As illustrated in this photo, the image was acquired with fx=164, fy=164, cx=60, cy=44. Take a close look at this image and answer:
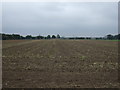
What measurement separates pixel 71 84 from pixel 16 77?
2710 millimetres

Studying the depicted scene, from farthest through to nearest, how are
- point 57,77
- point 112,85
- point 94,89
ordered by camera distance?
point 57,77, point 112,85, point 94,89

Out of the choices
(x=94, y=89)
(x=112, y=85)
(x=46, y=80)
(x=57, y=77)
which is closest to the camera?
(x=94, y=89)

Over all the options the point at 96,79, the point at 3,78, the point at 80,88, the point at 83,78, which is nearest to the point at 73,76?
the point at 83,78

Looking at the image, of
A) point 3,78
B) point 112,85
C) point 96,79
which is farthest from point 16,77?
point 112,85

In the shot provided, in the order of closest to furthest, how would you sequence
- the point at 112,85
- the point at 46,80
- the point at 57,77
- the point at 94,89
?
the point at 94,89
the point at 112,85
the point at 46,80
the point at 57,77

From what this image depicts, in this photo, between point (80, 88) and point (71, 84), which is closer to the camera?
point (80, 88)

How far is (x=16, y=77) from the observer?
7.61 metres

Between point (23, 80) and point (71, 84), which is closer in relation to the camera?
point (71, 84)

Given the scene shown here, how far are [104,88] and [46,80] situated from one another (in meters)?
2.46

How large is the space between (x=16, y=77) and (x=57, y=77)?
1.91m

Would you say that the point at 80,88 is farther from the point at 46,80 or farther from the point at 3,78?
the point at 3,78

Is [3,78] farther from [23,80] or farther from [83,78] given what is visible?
[83,78]

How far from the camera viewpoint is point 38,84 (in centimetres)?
648

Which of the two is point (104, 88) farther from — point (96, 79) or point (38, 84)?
point (38, 84)
